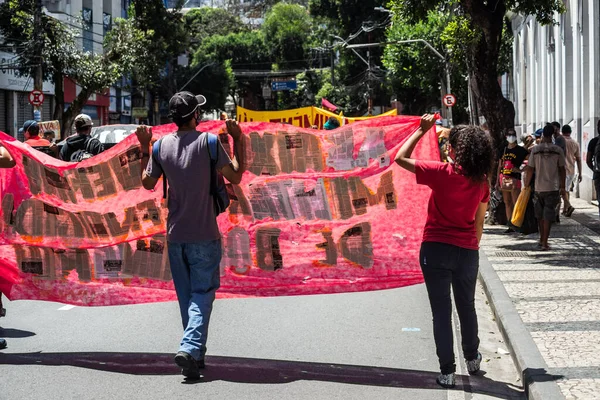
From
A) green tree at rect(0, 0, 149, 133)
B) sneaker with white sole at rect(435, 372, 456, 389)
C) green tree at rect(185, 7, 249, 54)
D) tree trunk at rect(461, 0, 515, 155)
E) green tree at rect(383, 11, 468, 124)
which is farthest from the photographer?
green tree at rect(185, 7, 249, 54)

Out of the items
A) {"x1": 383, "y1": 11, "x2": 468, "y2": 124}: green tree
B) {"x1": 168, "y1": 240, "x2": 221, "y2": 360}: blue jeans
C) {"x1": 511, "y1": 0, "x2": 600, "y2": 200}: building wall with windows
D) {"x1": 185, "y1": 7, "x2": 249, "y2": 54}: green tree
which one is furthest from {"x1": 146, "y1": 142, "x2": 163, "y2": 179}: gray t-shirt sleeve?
{"x1": 185, "y1": 7, "x2": 249, "y2": 54}: green tree

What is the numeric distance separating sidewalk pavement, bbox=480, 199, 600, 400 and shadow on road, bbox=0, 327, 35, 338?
13.6ft

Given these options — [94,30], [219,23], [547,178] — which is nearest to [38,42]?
[94,30]

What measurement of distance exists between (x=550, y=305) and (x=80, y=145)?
4.97m

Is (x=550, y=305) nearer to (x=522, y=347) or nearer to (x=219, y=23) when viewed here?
(x=522, y=347)

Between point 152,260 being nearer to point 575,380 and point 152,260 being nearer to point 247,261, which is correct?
point 247,261

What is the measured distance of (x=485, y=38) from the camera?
18047 millimetres

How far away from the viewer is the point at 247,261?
25.3ft

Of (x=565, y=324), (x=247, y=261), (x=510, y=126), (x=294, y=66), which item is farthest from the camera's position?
(x=294, y=66)

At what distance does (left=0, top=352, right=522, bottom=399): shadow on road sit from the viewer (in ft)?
22.1

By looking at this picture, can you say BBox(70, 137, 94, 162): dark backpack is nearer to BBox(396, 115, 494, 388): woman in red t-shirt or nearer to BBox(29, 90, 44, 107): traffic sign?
BBox(396, 115, 494, 388): woman in red t-shirt

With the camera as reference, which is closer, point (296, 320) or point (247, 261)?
point (247, 261)

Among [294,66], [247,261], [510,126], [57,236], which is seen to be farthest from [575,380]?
[294,66]

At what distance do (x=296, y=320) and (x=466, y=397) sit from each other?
306cm
